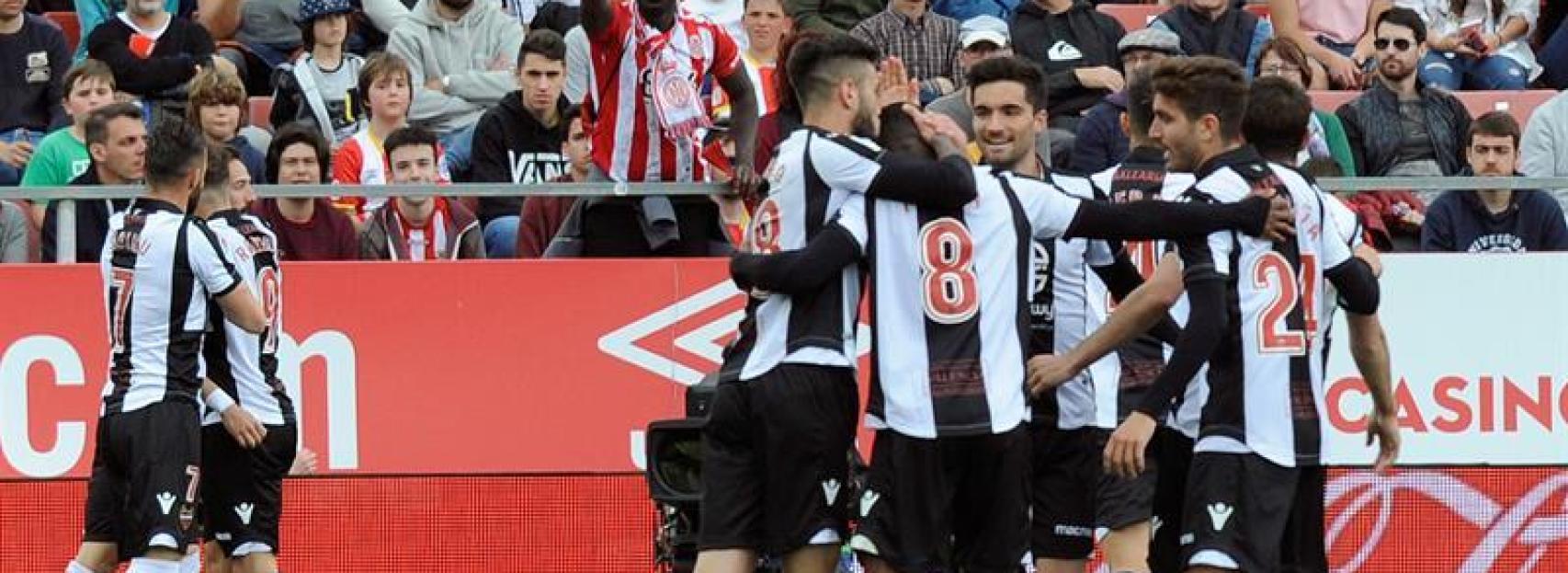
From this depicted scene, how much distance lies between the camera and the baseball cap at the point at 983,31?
576 inches

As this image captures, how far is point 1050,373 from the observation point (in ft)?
29.8

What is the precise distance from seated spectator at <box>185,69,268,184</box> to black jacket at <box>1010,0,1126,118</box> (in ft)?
12.7

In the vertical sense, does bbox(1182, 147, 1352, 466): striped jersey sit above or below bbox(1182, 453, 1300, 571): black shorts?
above

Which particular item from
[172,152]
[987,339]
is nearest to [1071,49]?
[172,152]

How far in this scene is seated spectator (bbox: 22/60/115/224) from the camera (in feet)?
44.1

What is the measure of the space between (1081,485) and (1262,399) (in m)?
1.47

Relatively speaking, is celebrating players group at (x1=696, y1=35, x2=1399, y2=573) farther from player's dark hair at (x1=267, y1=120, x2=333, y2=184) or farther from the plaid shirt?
the plaid shirt

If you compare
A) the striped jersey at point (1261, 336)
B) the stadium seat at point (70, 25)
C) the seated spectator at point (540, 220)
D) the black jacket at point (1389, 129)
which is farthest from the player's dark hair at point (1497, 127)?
the stadium seat at point (70, 25)

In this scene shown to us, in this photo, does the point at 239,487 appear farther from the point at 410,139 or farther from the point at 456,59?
the point at 456,59

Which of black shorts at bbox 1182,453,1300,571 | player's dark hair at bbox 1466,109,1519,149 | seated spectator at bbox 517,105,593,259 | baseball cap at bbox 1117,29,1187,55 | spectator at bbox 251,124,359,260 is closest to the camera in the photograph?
black shorts at bbox 1182,453,1300,571

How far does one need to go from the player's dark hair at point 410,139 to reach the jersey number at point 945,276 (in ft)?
15.9

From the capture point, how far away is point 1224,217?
8.66 metres

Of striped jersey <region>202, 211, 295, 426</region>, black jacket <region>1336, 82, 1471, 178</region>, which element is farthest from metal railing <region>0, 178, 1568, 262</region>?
black jacket <region>1336, 82, 1471, 178</region>

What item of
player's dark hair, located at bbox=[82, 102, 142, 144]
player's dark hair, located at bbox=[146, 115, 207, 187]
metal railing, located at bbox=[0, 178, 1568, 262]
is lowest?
metal railing, located at bbox=[0, 178, 1568, 262]
